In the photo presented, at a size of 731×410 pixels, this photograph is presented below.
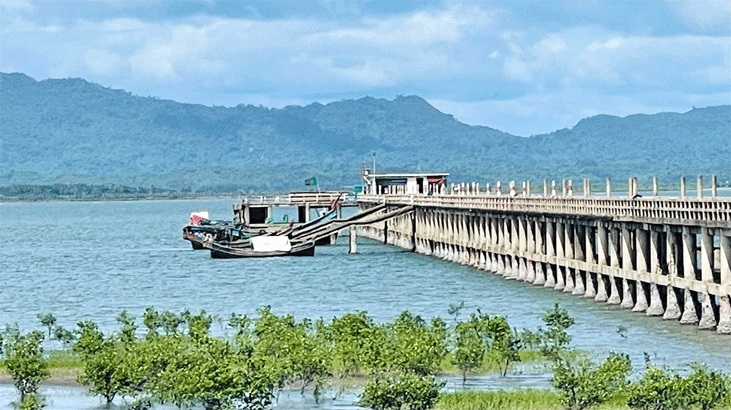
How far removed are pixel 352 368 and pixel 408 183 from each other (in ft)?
246

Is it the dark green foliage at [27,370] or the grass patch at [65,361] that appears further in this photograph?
the grass patch at [65,361]

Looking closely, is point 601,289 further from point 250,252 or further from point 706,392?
point 250,252

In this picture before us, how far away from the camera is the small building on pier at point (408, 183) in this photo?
111 metres

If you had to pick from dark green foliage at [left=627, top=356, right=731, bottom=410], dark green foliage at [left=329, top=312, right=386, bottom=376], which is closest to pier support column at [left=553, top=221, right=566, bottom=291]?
dark green foliage at [left=329, top=312, right=386, bottom=376]

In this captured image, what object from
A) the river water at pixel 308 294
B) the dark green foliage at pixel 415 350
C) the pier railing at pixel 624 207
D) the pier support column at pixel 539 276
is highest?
the pier railing at pixel 624 207

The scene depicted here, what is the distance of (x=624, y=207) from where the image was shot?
2069 inches

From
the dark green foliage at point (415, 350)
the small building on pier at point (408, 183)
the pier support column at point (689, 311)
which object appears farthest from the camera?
the small building on pier at point (408, 183)

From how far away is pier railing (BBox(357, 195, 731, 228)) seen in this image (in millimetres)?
43812

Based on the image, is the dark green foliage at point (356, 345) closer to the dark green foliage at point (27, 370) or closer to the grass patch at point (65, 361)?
the grass patch at point (65, 361)

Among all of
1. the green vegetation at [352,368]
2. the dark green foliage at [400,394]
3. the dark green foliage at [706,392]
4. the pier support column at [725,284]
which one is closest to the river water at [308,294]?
the pier support column at [725,284]

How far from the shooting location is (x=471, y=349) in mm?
37938

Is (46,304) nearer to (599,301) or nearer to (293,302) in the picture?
(293,302)

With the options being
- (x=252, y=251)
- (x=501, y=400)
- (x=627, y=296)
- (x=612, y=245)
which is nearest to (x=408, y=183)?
(x=252, y=251)

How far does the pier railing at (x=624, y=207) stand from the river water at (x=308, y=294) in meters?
3.03
